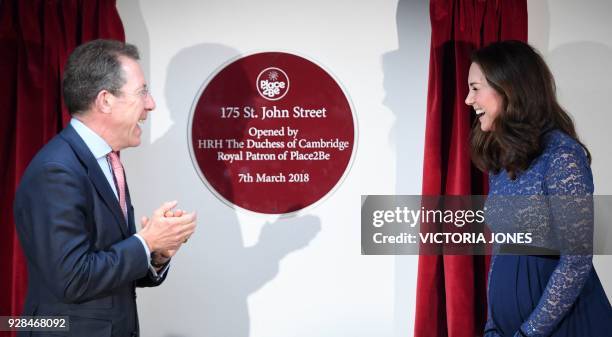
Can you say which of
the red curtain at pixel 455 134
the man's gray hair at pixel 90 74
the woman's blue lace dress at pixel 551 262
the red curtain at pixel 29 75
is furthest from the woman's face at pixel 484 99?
the red curtain at pixel 29 75

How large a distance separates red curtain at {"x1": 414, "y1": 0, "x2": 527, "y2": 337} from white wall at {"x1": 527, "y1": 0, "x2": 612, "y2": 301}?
280mm

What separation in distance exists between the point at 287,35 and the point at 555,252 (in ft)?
5.48

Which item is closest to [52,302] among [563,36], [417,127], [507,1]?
[417,127]

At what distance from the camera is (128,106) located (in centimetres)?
170

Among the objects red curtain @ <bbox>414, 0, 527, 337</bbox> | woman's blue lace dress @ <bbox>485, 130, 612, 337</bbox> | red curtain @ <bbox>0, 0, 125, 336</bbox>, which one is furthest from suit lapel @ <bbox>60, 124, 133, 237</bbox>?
red curtain @ <bbox>414, 0, 527, 337</bbox>

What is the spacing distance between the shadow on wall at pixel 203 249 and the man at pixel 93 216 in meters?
1.11

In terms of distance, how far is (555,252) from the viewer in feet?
5.83

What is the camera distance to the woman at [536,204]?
5.53 feet

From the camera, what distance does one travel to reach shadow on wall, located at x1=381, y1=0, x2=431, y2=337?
2904 millimetres

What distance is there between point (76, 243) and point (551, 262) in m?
1.33

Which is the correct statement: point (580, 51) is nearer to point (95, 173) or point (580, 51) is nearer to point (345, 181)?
point (345, 181)

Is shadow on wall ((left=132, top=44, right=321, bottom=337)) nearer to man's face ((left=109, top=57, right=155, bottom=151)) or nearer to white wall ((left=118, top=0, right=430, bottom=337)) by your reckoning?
white wall ((left=118, top=0, right=430, bottom=337))

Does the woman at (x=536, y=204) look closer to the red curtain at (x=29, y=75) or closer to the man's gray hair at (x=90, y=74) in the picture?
the man's gray hair at (x=90, y=74)

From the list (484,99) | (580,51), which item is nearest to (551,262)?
(484,99)
